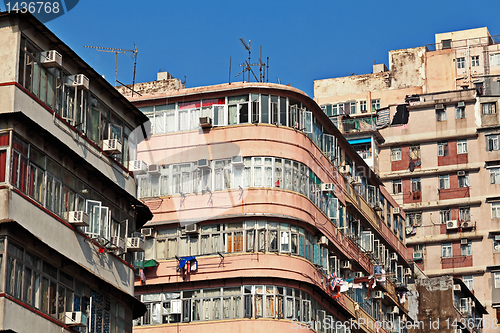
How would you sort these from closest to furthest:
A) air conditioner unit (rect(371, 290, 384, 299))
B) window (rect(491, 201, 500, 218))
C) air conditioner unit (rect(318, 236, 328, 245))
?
air conditioner unit (rect(318, 236, 328, 245)), air conditioner unit (rect(371, 290, 384, 299)), window (rect(491, 201, 500, 218))

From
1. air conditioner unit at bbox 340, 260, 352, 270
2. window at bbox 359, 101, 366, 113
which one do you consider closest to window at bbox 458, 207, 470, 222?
window at bbox 359, 101, 366, 113

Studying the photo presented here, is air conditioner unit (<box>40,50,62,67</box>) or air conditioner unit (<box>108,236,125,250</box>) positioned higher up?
air conditioner unit (<box>40,50,62,67</box>)

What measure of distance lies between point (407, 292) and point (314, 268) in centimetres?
1564

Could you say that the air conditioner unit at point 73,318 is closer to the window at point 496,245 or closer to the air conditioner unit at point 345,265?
the air conditioner unit at point 345,265

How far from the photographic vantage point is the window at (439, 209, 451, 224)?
204 feet

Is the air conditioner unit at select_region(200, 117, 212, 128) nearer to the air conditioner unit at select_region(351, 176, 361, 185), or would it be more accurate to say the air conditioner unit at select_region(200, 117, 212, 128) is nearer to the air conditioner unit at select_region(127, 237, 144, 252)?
the air conditioner unit at select_region(351, 176, 361, 185)

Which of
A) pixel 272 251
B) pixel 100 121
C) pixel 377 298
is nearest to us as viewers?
pixel 100 121

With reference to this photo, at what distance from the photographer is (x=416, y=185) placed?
62.8m

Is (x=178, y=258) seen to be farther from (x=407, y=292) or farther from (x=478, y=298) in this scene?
(x=478, y=298)

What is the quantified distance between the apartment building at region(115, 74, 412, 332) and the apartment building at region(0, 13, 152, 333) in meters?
6.57

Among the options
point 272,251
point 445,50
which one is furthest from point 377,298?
point 445,50

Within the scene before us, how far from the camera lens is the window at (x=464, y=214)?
61.5 m

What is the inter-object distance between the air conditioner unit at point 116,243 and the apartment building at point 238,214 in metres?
7.80

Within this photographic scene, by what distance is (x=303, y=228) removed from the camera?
3384 centimetres
